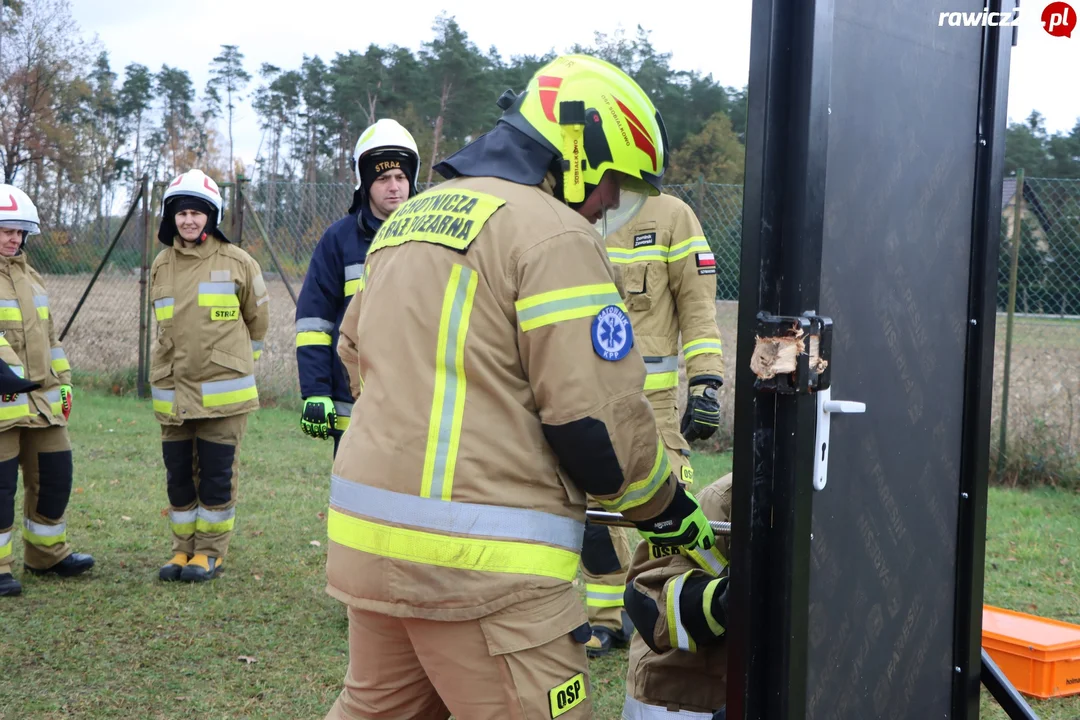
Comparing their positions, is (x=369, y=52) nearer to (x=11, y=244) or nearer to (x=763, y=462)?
(x=11, y=244)

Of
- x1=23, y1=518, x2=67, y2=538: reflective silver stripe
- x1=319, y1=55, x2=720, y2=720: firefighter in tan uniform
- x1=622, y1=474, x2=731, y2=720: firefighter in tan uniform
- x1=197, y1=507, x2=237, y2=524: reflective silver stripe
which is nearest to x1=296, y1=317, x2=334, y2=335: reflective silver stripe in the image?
x1=197, y1=507, x2=237, y2=524: reflective silver stripe

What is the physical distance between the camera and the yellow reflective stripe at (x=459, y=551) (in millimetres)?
2154

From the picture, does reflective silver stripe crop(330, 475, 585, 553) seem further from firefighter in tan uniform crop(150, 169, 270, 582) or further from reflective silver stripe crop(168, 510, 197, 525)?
reflective silver stripe crop(168, 510, 197, 525)

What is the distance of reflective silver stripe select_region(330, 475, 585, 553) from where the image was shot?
7.06 ft

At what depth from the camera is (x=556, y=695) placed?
220 cm

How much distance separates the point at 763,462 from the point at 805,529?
0.54 feet

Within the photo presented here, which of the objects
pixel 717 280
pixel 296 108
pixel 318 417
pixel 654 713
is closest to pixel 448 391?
pixel 654 713

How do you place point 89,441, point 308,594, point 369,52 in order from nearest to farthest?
point 308,594 < point 89,441 < point 369,52

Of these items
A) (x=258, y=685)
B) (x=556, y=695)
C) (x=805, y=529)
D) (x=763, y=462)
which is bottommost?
(x=258, y=685)

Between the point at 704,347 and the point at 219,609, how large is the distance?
106 inches

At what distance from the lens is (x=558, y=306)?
83.3 inches

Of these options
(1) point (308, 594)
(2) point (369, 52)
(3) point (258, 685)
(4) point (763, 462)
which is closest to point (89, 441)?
(1) point (308, 594)

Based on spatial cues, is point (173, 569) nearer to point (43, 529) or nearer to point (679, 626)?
point (43, 529)

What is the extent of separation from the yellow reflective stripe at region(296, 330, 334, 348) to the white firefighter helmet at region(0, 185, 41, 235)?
183cm
